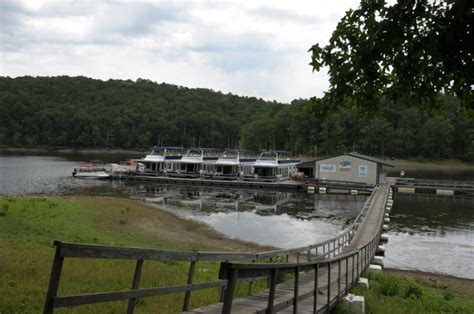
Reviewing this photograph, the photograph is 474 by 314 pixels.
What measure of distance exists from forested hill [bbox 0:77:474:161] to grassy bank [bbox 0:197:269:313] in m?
69.5

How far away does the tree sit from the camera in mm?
6754

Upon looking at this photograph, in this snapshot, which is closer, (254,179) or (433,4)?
(433,4)

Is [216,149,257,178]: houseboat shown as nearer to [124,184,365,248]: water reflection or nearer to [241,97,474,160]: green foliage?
[124,184,365,248]: water reflection

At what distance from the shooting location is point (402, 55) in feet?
24.6

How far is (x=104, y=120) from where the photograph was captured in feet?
545

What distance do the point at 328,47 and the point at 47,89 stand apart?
639 feet

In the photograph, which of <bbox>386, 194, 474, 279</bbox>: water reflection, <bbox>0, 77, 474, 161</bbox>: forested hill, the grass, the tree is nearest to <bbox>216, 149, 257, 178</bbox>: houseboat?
<bbox>386, 194, 474, 279</bbox>: water reflection

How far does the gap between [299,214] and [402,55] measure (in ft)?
107

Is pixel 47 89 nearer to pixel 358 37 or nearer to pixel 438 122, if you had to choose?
pixel 438 122

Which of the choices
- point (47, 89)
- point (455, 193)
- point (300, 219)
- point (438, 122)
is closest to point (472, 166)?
point (438, 122)

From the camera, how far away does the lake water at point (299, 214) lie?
85.4 ft

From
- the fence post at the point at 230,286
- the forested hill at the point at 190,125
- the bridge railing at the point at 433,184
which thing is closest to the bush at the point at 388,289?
the fence post at the point at 230,286

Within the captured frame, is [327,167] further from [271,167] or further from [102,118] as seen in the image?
[102,118]

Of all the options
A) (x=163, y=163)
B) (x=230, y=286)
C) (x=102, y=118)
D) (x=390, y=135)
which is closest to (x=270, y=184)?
(x=163, y=163)
